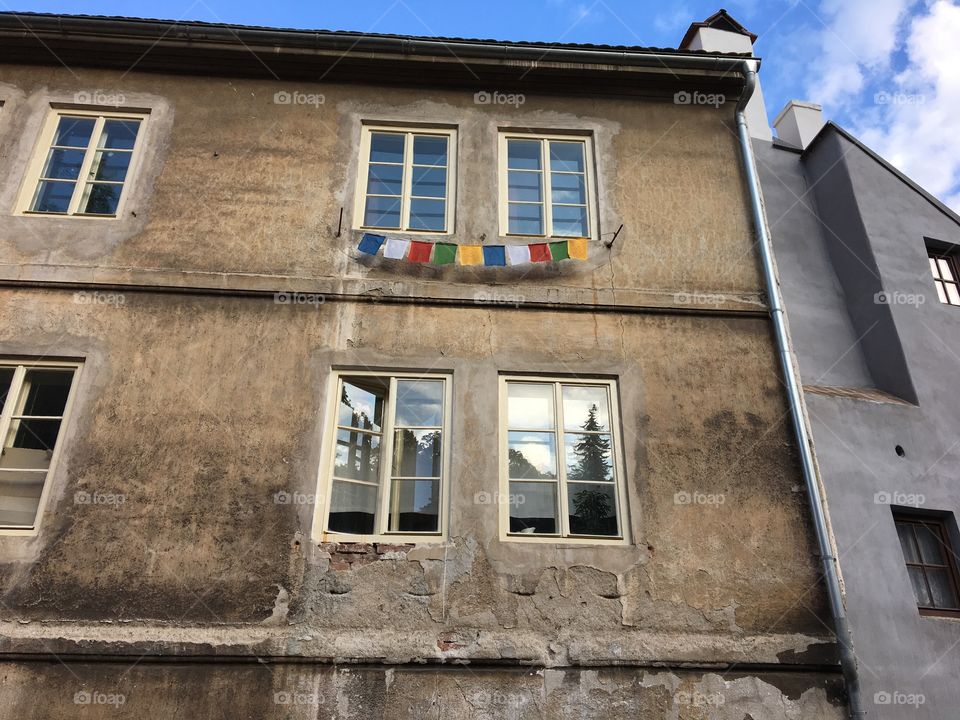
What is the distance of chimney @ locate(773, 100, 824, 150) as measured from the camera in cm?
1253

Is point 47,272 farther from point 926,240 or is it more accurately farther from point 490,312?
point 926,240

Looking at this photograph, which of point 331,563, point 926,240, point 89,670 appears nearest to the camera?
point 89,670

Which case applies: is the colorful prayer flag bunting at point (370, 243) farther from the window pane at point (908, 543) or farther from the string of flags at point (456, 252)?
the window pane at point (908, 543)

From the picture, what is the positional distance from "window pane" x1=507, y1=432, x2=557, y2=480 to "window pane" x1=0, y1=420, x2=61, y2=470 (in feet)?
13.0

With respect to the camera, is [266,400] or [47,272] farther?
[47,272]

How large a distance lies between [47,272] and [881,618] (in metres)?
9.13

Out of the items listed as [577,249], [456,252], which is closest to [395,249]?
[456,252]

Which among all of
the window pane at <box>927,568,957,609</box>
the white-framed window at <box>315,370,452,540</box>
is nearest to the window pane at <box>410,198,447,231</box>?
the white-framed window at <box>315,370,452,540</box>

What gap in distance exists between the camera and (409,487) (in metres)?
6.61

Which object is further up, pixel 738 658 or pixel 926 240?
pixel 926 240

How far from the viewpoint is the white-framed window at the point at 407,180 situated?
791cm

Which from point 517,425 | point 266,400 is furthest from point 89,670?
point 517,425

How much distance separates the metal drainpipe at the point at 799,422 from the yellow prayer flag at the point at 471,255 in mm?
2918

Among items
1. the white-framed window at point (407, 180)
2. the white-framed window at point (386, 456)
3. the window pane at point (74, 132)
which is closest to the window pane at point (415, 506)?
the white-framed window at point (386, 456)
